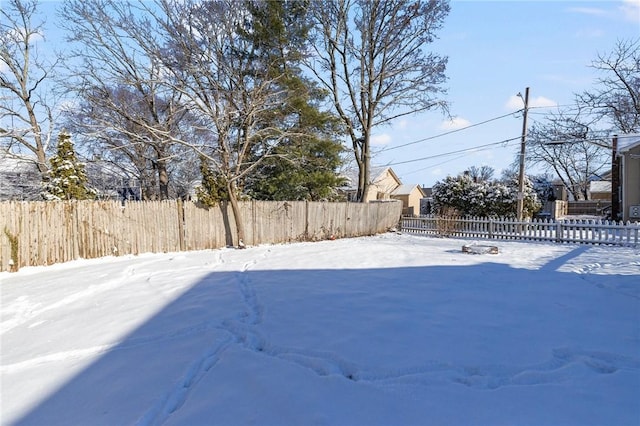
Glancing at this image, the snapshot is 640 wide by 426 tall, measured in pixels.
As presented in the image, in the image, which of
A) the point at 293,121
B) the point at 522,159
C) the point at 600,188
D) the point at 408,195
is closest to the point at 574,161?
the point at 600,188

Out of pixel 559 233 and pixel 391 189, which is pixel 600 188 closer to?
pixel 391 189

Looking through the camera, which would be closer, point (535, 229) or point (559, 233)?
point (559, 233)

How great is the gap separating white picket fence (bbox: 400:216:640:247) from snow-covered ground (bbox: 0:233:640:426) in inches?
222

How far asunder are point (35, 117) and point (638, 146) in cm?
2320

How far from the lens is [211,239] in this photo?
37.2 feet

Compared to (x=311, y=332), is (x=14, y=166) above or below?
above

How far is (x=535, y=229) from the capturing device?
12609mm

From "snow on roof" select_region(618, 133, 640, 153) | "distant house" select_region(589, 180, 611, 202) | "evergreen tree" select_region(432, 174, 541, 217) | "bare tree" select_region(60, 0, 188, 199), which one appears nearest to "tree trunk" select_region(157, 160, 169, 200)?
"bare tree" select_region(60, 0, 188, 199)

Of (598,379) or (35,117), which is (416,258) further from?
(35,117)

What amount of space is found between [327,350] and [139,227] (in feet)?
26.8

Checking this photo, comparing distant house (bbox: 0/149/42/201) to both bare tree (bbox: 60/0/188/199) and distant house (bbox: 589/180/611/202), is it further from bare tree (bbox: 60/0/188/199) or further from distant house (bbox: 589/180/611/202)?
distant house (bbox: 589/180/611/202)

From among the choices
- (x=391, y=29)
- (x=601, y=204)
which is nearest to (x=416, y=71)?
(x=391, y=29)

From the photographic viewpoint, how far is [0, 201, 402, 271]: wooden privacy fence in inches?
315

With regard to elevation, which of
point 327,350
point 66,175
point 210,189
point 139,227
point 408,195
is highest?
point 408,195
